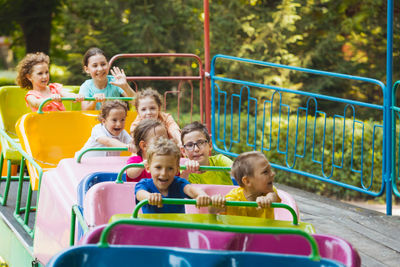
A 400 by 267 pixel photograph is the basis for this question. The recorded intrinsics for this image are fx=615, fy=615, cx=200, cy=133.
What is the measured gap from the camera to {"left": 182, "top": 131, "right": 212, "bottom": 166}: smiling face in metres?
3.40

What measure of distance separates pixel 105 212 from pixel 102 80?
227 cm

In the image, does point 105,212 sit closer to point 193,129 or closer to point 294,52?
point 193,129

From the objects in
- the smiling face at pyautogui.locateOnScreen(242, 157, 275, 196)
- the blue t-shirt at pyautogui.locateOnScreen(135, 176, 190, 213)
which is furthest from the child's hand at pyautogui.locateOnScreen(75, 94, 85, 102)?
the smiling face at pyautogui.locateOnScreen(242, 157, 275, 196)

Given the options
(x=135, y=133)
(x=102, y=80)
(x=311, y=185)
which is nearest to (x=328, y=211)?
(x=102, y=80)

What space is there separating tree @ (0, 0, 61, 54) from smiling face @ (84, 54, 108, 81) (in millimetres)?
8464

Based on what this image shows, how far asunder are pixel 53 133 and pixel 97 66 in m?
0.65

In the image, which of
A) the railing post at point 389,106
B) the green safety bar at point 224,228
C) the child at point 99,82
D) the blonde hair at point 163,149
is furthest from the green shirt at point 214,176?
the railing post at point 389,106

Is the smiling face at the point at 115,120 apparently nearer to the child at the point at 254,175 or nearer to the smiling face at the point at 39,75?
the smiling face at the point at 39,75

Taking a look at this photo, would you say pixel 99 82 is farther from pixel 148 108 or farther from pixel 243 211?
pixel 243 211

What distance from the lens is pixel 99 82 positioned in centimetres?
514

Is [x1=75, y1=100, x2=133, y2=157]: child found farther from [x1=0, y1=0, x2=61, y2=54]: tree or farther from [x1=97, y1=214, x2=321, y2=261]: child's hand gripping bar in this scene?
[x1=0, y1=0, x2=61, y2=54]: tree

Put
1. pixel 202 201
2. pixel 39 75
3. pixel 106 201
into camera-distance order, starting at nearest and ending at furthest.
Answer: pixel 202 201, pixel 106 201, pixel 39 75

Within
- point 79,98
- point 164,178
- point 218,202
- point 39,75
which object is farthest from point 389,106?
point 218,202

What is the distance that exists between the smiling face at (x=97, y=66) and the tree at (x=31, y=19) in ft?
27.8
